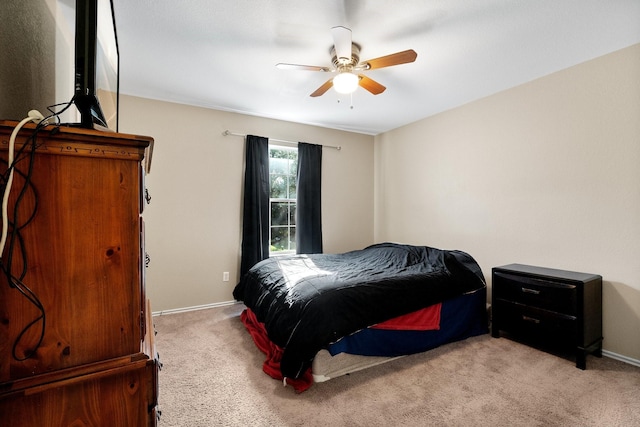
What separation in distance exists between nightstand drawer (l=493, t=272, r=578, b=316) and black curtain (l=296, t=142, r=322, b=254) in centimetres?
228

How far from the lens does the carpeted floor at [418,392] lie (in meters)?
1.69

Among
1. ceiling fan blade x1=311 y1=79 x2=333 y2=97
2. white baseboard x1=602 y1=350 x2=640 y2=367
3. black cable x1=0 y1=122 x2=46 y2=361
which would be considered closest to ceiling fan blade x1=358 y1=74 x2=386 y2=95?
ceiling fan blade x1=311 y1=79 x2=333 y2=97

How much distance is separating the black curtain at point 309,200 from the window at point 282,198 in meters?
0.17

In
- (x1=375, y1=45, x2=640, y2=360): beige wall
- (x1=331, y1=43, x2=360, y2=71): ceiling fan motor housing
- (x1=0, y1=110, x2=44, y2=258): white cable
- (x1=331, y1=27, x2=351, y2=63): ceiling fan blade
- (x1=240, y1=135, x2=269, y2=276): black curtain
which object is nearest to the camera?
(x1=0, y1=110, x2=44, y2=258): white cable

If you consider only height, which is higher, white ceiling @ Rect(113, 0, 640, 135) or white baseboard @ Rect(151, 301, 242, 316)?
white ceiling @ Rect(113, 0, 640, 135)

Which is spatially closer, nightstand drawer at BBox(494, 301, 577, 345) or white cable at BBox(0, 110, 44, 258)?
white cable at BBox(0, 110, 44, 258)

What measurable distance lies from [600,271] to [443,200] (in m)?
1.68

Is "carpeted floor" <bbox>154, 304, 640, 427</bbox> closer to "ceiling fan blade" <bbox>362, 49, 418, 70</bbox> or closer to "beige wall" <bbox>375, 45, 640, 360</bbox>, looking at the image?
"beige wall" <bbox>375, 45, 640, 360</bbox>

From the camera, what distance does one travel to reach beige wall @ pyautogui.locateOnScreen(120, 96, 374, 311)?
10.9 ft

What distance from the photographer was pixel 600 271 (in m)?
2.46

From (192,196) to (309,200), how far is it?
1537 millimetres

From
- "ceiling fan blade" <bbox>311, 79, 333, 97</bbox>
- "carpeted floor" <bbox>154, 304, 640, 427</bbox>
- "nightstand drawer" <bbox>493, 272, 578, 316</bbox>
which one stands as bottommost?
"carpeted floor" <bbox>154, 304, 640, 427</bbox>

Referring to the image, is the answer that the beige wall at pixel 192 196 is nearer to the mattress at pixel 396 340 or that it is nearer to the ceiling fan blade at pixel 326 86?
the ceiling fan blade at pixel 326 86

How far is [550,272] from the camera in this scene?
8.35 ft
